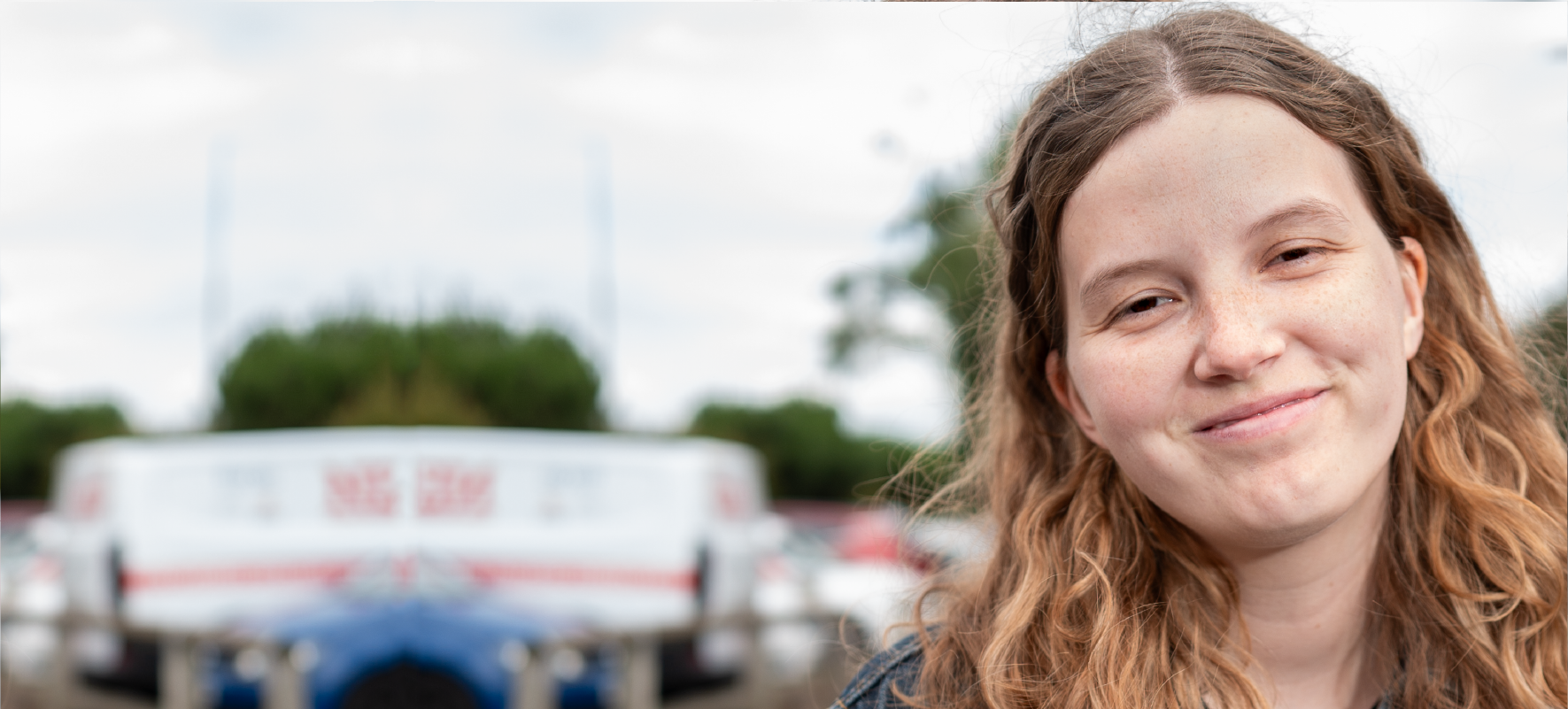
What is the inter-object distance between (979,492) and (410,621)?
4159 millimetres

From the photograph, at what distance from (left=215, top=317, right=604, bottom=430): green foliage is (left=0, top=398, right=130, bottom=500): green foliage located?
184 inches

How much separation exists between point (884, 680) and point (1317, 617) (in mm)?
523

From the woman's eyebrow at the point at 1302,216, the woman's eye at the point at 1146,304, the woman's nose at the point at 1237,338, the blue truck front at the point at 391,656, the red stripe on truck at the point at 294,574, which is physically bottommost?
the blue truck front at the point at 391,656

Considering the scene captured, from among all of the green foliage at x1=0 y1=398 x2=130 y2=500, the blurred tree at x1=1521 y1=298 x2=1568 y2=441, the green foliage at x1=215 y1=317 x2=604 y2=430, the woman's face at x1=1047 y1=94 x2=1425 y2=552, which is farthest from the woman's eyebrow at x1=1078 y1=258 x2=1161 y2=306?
the green foliage at x1=0 y1=398 x2=130 y2=500

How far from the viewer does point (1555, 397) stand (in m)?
1.80

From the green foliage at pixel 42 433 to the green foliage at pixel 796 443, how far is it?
9.28m

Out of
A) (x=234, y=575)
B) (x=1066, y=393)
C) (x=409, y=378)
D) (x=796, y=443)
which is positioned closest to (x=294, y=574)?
(x=234, y=575)

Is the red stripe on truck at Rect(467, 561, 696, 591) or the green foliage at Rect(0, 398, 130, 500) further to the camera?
the green foliage at Rect(0, 398, 130, 500)

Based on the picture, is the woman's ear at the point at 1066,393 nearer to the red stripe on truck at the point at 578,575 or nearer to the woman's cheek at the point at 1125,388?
the woman's cheek at the point at 1125,388

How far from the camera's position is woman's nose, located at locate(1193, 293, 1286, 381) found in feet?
3.86

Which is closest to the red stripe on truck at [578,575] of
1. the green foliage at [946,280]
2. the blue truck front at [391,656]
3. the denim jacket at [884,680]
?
the blue truck front at [391,656]

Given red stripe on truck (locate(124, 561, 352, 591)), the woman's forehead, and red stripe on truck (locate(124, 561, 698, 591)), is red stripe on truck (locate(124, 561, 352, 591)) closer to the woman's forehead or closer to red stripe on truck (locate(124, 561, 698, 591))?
red stripe on truck (locate(124, 561, 698, 591))

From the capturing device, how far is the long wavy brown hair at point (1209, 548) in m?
1.34

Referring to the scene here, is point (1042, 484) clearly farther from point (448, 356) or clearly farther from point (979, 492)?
point (448, 356)
